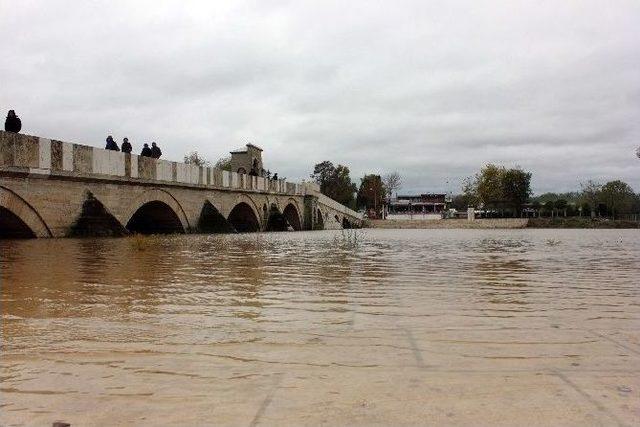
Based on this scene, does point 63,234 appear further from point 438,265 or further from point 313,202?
point 313,202

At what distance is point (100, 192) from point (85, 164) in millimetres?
1302

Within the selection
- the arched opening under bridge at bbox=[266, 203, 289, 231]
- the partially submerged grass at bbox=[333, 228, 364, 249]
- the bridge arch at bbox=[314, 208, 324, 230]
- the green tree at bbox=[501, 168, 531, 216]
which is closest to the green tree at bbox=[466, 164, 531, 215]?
the green tree at bbox=[501, 168, 531, 216]

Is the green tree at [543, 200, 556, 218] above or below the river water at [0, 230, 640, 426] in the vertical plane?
above

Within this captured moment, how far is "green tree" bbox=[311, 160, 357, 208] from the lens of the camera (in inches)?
3971

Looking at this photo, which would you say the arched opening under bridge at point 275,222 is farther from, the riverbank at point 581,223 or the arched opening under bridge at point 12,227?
the riverbank at point 581,223

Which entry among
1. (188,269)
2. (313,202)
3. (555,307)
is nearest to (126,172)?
(188,269)

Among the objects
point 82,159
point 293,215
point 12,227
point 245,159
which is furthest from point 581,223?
point 12,227

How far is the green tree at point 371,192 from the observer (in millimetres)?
105062

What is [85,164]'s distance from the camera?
61.5 ft

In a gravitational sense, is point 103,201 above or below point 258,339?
above

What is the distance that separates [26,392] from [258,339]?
1.32 meters

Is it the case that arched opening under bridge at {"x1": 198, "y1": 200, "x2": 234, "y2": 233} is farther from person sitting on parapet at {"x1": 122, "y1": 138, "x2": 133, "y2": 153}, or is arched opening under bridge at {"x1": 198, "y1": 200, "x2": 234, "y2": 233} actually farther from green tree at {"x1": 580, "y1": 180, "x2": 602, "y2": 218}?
green tree at {"x1": 580, "y1": 180, "x2": 602, "y2": 218}

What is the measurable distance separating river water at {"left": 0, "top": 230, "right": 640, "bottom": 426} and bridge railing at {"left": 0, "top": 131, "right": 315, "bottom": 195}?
1113cm

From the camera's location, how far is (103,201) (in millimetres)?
19859
